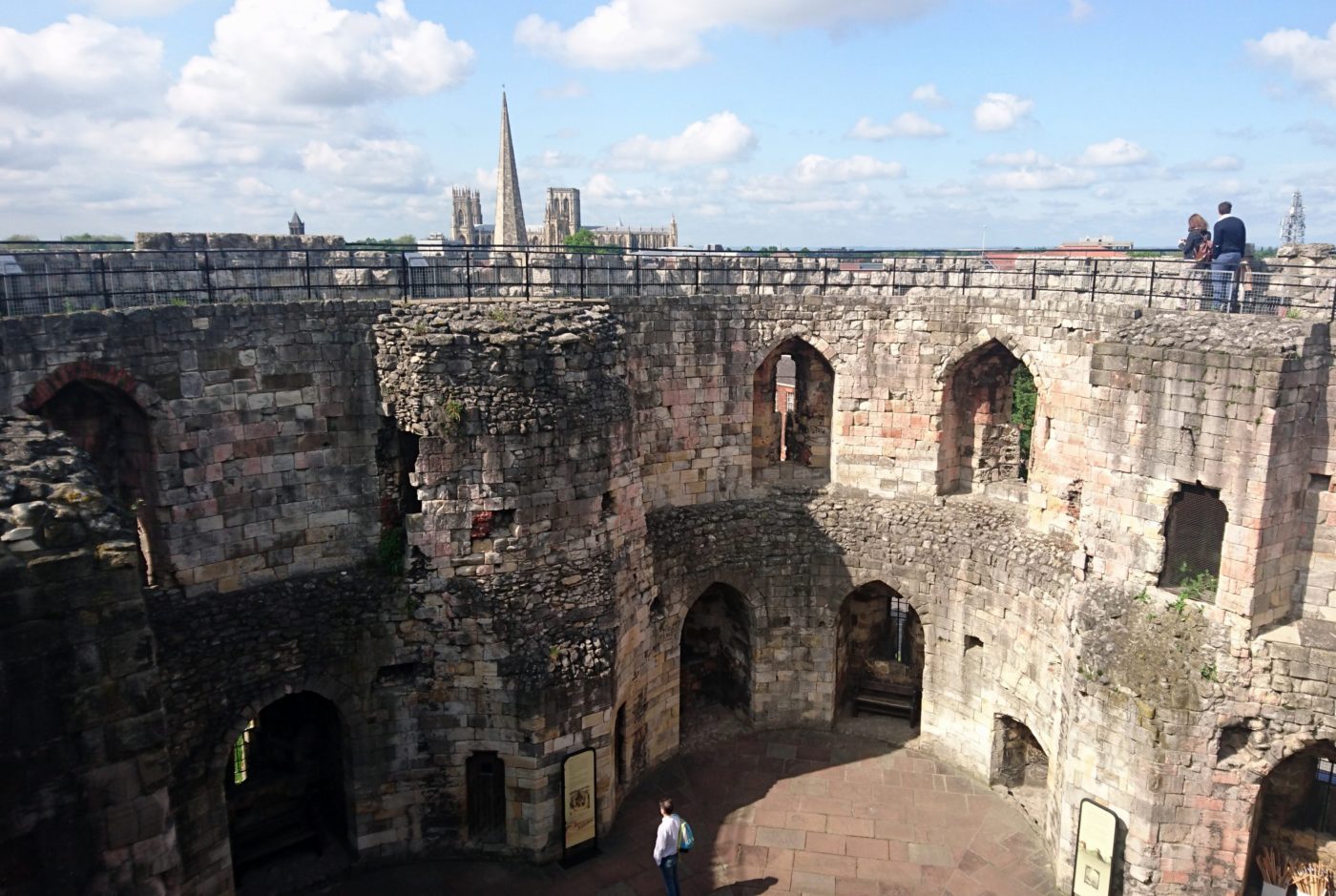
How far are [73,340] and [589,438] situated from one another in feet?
19.0

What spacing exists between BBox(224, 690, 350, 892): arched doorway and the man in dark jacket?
13.0 metres

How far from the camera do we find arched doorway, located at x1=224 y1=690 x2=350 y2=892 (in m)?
12.5

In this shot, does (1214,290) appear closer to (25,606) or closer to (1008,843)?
(1008,843)

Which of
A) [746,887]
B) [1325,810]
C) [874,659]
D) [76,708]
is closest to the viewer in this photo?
[76,708]

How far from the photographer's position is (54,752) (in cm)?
689

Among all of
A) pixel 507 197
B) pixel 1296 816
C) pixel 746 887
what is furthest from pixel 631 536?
pixel 507 197

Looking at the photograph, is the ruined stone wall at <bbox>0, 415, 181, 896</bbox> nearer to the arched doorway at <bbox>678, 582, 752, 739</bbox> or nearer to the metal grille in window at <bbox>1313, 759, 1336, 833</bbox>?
A: the arched doorway at <bbox>678, 582, 752, 739</bbox>

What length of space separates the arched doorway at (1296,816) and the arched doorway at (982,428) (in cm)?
524

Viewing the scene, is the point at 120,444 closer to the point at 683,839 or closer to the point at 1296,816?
the point at 683,839

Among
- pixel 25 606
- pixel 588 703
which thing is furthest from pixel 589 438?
pixel 25 606

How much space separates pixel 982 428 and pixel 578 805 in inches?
328

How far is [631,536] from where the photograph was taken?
13.5 meters

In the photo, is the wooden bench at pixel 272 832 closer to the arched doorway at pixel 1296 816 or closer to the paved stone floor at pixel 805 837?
the paved stone floor at pixel 805 837

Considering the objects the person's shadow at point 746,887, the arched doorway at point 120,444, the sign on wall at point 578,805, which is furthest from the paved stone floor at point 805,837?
the arched doorway at point 120,444
